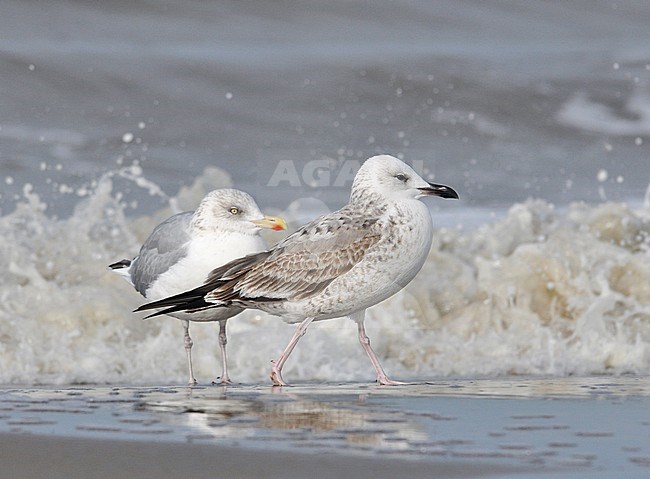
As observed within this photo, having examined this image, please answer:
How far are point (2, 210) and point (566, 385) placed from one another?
7045 millimetres

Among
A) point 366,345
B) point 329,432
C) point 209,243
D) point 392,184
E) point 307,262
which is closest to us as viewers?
point 329,432

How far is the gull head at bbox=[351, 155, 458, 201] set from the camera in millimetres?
6773

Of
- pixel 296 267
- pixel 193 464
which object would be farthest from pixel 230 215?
pixel 193 464

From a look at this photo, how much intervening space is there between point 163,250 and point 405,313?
296cm

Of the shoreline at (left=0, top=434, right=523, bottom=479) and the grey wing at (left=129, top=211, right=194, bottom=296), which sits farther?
the grey wing at (left=129, top=211, right=194, bottom=296)

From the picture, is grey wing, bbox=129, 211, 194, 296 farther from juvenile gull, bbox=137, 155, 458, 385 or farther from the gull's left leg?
the gull's left leg

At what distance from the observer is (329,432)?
5.18 metres

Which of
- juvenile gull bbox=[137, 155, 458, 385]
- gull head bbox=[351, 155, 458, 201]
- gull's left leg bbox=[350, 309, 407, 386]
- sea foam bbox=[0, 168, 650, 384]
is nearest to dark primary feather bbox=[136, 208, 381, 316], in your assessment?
juvenile gull bbox=[137, 155, 458, 385]

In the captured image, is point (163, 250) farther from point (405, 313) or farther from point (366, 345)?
point (405, 313)

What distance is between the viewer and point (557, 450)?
190 inches

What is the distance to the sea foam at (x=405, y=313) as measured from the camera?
876 cm

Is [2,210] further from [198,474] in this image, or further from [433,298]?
[198,474]

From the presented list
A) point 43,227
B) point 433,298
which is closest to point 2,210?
point 43,227

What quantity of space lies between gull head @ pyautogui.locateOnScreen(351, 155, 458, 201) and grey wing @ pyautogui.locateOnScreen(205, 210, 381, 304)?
6.0 inches
